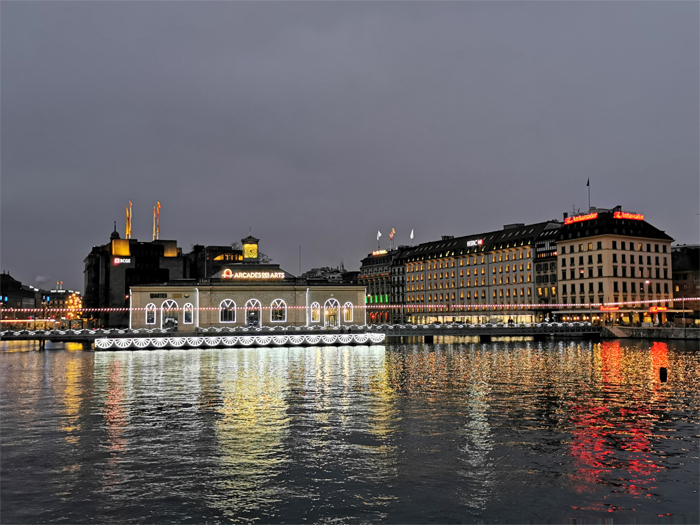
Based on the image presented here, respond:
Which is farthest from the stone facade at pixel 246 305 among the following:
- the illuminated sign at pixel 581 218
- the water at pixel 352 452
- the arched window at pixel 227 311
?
the water at pixel 352 452

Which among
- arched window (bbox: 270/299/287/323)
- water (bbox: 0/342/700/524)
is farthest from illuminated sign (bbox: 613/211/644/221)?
water (bbox: 0/342/700/524)

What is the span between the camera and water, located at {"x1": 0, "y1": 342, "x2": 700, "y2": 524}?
19.0 metres

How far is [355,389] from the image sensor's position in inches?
1770

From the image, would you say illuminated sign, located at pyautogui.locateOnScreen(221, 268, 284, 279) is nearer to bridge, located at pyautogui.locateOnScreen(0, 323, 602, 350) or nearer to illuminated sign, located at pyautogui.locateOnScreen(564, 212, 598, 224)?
bridge, located at pyautogui.locateOnScreen(0, 323, 602, 350)

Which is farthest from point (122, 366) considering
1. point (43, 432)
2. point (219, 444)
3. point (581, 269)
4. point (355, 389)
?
point (581, 269)

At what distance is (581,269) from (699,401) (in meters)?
114

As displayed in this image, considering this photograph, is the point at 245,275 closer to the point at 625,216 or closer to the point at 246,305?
the point at 246,305

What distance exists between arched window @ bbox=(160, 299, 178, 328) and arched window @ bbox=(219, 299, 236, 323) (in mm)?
8266

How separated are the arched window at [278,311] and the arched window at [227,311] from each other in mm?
7054

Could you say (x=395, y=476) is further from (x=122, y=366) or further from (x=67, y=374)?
(x=122, y=366)

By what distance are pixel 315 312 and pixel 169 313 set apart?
26.9 metres

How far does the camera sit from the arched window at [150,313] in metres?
123

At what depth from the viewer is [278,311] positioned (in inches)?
5049

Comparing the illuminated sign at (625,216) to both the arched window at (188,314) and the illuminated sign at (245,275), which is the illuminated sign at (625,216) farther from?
the arched window at (188,314)
